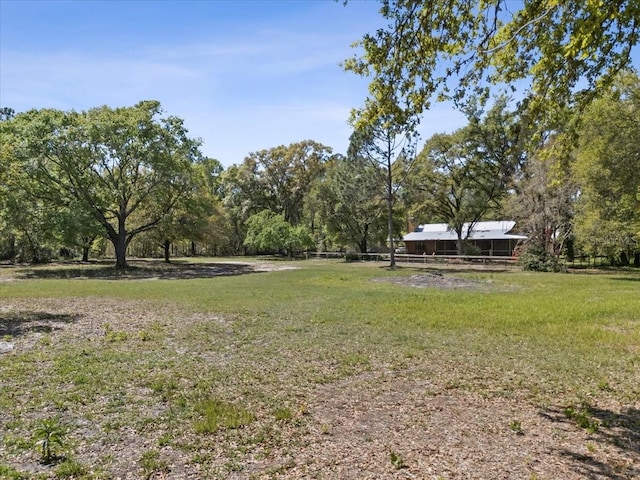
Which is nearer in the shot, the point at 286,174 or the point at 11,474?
the point at 11,474

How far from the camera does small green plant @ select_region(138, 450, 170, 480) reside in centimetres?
376

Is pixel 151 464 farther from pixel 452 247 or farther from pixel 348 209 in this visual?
pixel 452 247

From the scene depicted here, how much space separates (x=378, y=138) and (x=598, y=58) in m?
27.7

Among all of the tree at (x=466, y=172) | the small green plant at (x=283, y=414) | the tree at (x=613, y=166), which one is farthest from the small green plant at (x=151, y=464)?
the tree at (x=466, y=172)

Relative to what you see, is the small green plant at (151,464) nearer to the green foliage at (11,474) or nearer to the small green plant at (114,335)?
the green foliage at (11,474)

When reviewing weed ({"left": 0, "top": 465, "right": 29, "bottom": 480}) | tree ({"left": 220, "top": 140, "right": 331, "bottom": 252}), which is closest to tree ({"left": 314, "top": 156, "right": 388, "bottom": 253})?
tree ({"left": 220, "top": 140, "right": 331, "bottom": 252})

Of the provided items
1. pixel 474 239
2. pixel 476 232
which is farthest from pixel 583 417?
pixel 476 232

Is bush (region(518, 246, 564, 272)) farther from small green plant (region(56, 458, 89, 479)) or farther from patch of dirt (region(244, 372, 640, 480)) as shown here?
small green plant (region(56, 458, 89, 479))

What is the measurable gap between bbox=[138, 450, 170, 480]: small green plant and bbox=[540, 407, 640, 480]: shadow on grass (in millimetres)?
3795

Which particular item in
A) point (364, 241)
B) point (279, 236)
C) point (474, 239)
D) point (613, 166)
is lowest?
point (364, 241)

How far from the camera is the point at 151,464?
12.7 feet

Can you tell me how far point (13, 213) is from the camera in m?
28.1

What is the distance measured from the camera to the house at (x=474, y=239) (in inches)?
1831

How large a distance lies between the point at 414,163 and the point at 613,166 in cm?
1949
